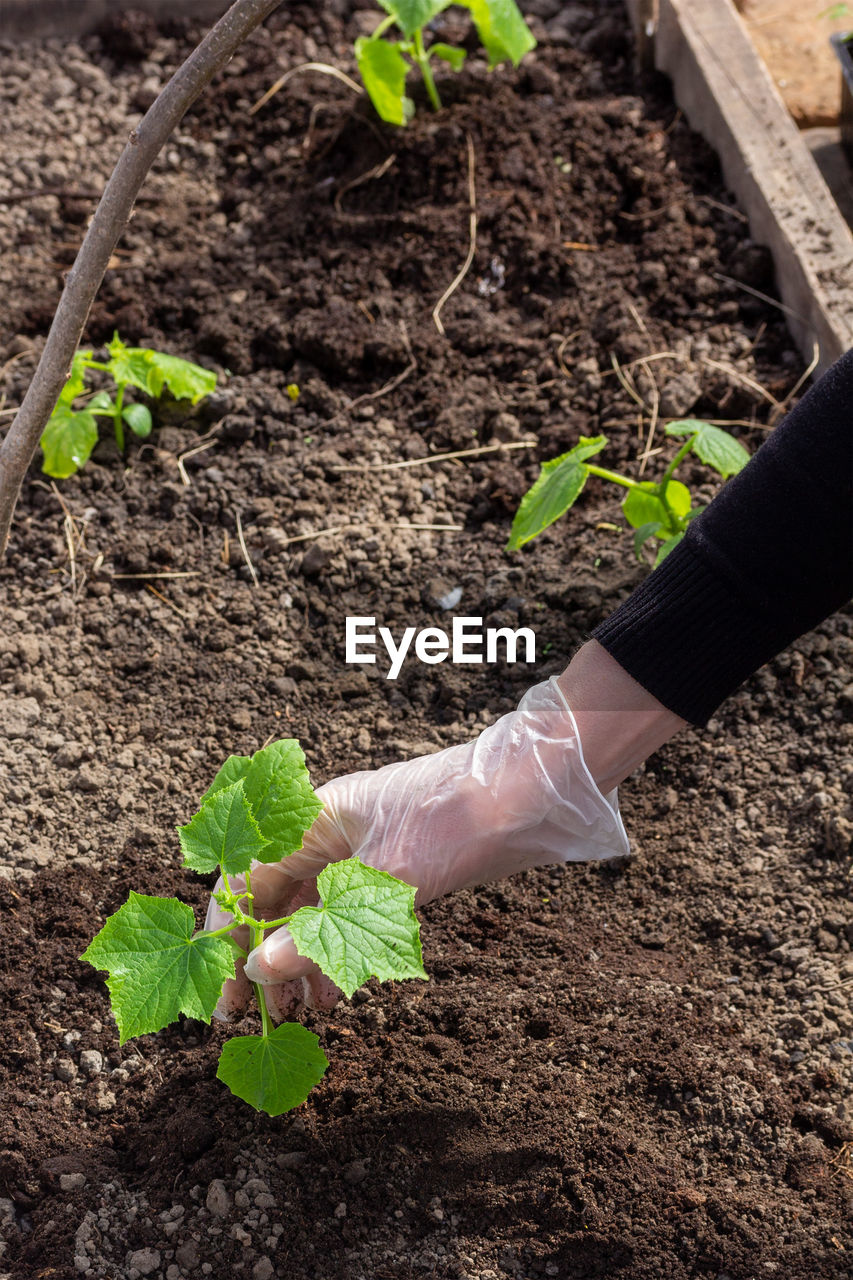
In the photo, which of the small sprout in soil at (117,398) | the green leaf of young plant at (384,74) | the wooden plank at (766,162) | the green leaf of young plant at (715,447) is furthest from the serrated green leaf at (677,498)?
the green leaf of young plant at (384,74)

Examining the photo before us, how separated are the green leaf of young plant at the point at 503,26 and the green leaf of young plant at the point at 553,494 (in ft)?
5.21

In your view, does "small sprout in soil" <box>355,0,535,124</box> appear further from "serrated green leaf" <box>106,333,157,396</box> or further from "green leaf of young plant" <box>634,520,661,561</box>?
"green leaf of young plant" <box>634,520,661,561</box>

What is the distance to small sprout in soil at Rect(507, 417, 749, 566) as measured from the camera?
7.84 ft

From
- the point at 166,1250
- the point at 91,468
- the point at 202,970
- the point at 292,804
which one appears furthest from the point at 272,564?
the point at 166,1250

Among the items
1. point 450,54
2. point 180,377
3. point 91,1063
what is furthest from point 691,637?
point 450,54

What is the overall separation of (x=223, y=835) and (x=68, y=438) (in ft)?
4.57

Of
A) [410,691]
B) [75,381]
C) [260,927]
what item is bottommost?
[410,691]

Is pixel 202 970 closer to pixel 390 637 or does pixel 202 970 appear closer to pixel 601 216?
pixel 390 637

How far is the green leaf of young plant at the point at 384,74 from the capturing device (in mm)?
3379

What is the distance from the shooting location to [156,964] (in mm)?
1646

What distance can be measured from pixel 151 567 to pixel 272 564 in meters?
0.28

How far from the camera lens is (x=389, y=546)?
9.20ft

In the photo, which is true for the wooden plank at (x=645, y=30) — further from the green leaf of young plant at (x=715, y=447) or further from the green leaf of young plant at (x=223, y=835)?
the green leaf of young plant at (x=223, y=835)

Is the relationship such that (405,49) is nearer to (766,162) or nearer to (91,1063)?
(766,162)
